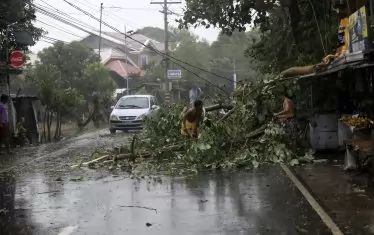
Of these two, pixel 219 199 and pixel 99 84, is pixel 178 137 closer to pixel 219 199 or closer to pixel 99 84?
pixel 219 199

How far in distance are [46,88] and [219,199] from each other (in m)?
16.4

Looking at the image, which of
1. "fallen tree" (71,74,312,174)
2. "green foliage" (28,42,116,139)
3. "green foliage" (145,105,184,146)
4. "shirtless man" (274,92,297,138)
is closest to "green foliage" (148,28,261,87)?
"green foliage" (28,42,116,139)

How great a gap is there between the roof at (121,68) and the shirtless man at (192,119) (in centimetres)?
4140

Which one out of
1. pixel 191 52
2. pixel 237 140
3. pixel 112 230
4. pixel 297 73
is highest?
pixel 191 52

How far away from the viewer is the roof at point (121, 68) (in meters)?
55.4

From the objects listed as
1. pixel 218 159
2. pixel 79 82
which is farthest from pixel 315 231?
pixel 79 82

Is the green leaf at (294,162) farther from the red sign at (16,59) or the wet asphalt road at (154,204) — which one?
the red sign at (16,59)

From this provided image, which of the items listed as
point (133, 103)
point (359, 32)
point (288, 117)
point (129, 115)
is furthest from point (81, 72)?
point (359, 32)

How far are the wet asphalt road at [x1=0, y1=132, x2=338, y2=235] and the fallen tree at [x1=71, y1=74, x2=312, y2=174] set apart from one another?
758 millimetres

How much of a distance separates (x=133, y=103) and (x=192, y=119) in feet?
36.0

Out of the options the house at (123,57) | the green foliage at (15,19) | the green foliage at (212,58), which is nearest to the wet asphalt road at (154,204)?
the green foliage at (15,19)

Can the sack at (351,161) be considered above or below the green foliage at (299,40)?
below

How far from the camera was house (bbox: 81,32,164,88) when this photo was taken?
54.5 m

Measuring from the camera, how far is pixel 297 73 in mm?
12453
